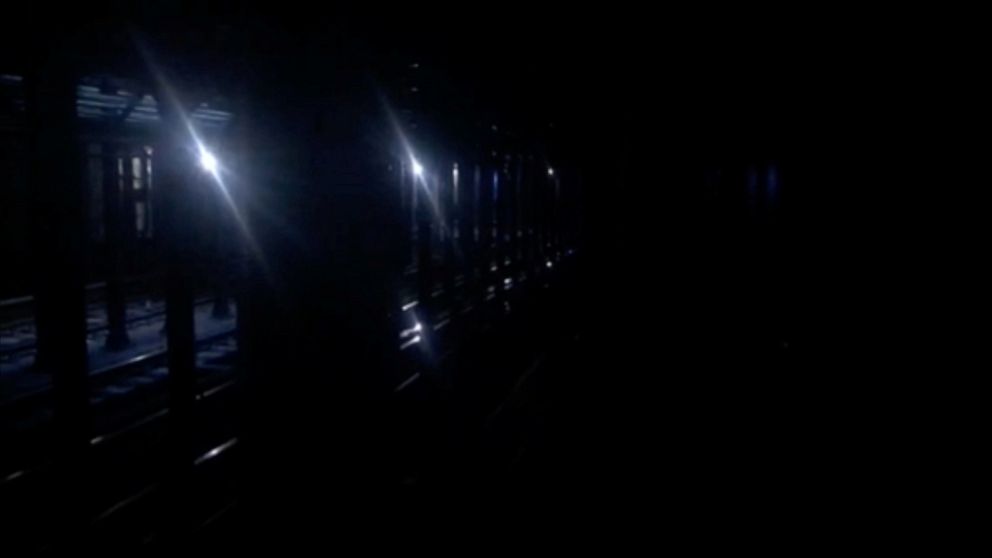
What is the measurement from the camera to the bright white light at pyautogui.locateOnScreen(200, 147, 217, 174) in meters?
2.38

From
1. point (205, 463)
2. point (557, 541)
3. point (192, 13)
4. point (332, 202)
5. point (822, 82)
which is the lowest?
point (557, 541)

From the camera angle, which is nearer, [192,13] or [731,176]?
[192,13]

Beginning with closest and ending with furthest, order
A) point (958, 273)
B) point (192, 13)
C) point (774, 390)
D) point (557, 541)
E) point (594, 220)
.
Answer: point (192, 13) < point (557, 541) < point (958, 273) < point (774, 390) < point (594, 220)

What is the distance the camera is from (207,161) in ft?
8.02

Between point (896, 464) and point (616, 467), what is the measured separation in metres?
1.41

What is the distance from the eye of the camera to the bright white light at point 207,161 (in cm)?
238

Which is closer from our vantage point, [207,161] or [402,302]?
[207,161]

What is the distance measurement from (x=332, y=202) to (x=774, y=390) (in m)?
3.72

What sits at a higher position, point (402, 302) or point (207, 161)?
point (207, 161)

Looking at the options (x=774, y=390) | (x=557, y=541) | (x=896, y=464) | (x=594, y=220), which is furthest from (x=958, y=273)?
(x=594, y=220)

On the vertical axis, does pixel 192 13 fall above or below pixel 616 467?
above

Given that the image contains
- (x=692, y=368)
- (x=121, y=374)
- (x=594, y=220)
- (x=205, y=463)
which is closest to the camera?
(x=205, y=463)

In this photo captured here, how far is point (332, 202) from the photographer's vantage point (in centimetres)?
279

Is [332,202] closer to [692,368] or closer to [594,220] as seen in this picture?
[692,368]
